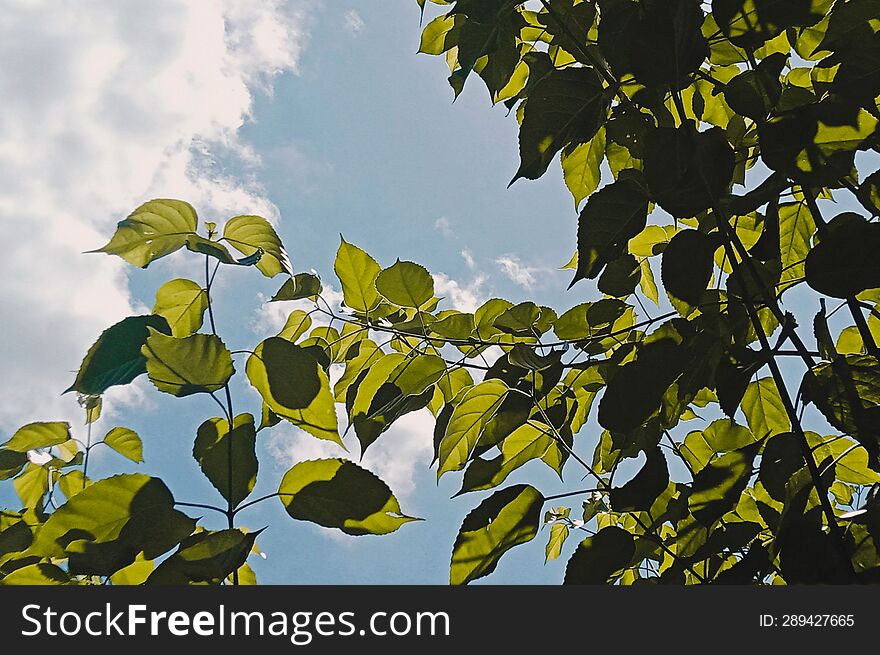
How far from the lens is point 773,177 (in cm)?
59

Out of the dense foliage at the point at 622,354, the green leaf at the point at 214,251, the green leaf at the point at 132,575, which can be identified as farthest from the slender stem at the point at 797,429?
the green leaf at the point at 132,575

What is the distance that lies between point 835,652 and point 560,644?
0.21 meters

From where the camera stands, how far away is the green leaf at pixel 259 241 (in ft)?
2.23

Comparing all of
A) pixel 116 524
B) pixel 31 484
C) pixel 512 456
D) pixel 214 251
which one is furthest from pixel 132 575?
pixel 31 484

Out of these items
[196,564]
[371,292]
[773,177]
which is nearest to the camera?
[196,564]

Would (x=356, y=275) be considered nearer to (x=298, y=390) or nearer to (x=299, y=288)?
(x=299, y=288)

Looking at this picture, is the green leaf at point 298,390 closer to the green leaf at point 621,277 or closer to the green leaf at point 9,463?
the green leaf at point 621,277

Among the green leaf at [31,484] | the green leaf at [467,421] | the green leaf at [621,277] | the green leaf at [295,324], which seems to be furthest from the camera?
the green leaf at [31,484]

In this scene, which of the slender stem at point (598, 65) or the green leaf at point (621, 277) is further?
the green leaf at point (621, 277)

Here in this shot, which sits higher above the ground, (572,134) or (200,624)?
(572,134)

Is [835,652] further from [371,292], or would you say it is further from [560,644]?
[371,292]

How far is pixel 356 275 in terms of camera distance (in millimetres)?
872

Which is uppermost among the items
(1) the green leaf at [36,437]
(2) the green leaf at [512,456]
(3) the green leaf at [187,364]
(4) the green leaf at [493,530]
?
(1) the green leaf at [36,437]

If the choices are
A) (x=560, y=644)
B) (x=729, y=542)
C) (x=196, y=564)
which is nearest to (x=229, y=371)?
(x=196, y=564)
